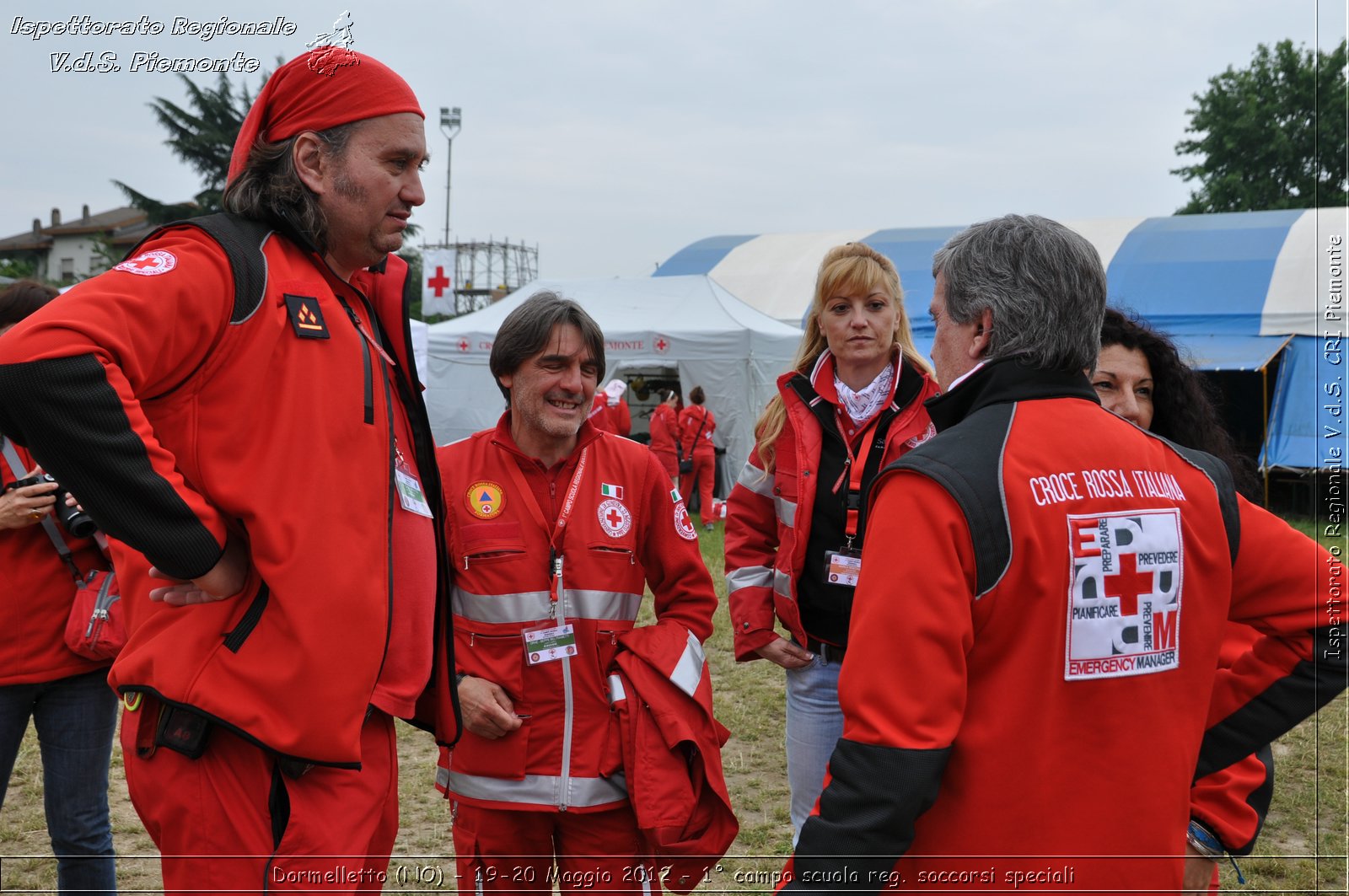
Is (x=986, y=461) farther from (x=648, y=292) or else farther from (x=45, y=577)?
(x=648, y=292)

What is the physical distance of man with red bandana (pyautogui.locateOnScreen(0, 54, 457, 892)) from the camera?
158cm

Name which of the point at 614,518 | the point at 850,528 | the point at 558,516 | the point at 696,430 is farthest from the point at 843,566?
the point at 696,430

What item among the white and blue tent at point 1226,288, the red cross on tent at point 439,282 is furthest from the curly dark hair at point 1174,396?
the red cross on tent at point 439,282

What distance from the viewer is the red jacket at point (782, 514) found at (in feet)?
10.3

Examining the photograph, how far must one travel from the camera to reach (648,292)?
1775cm

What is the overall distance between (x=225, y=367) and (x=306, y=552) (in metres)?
0.36

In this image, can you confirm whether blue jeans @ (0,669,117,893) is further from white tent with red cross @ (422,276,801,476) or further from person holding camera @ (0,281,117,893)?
white tent with red cross @ (422,276,801,476)

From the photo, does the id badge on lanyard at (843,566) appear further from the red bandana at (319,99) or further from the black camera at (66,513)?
the black camera at (66,513)

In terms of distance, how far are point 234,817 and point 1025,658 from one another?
1.41 metres

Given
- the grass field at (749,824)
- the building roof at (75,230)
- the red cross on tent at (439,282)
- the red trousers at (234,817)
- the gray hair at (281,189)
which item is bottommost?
the grass field at (749,824)

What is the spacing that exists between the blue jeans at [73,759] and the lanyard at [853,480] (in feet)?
7.66

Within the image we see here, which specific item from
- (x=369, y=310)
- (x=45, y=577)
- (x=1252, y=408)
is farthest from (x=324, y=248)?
(x=1252, y=408)

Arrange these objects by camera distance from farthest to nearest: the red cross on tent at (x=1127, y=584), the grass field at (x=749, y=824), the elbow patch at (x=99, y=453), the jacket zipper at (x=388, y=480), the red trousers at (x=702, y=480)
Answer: the red trousers at (x=702, y=480)
the grass field at (x=749, y=824)
the jacket zipper at (x=388, y=480)
the red cross on tent at (x=1127, y=584)
the elbow patch at (x=99, y=453)

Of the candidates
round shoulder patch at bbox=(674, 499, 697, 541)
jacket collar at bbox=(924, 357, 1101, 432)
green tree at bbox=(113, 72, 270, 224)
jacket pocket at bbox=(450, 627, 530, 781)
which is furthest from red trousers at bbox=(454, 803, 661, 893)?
green tree at bbox=(113, 72, 270, 224)
